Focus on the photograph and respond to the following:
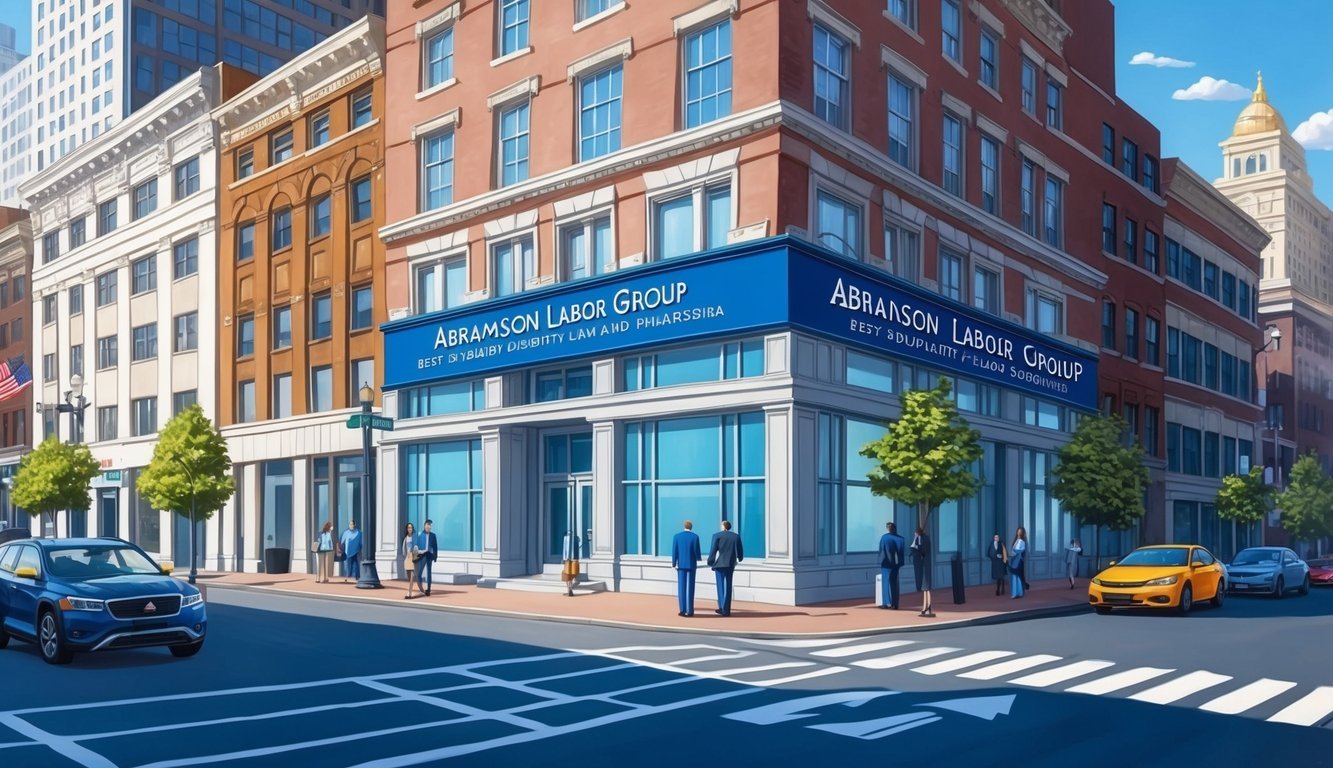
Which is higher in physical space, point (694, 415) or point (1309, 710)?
point (694, 415)

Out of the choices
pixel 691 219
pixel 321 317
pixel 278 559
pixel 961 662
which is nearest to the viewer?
pixel 961 662

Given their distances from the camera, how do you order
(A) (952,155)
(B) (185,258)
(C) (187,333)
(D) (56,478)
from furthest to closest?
(D) (56,478)
(B) (185,258)
(C) (187,333)
(A) (952,155)

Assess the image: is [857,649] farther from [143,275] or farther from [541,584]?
[143,275]

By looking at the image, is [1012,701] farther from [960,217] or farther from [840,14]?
[960,217]

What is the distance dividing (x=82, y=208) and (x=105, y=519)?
14.2 meters

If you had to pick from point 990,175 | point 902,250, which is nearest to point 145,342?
point 902,250

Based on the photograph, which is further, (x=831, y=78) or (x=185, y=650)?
(x=831, y=78)

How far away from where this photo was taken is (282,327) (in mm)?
42250

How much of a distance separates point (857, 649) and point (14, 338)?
191 ft

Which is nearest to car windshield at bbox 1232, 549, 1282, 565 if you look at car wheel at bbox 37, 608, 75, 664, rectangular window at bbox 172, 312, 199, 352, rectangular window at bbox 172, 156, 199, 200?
car wheel at bbox 37, 608, 75, 664

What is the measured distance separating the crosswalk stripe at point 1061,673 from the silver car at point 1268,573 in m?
19.0

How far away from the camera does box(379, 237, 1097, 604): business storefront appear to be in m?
26.0

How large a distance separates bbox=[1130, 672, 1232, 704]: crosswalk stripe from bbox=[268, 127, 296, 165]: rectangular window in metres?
34.8

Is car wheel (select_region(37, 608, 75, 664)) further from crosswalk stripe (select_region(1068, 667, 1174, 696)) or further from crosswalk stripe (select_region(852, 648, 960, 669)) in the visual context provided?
crosswalk stripe (select_region(1068, 667, 1174, 696))
